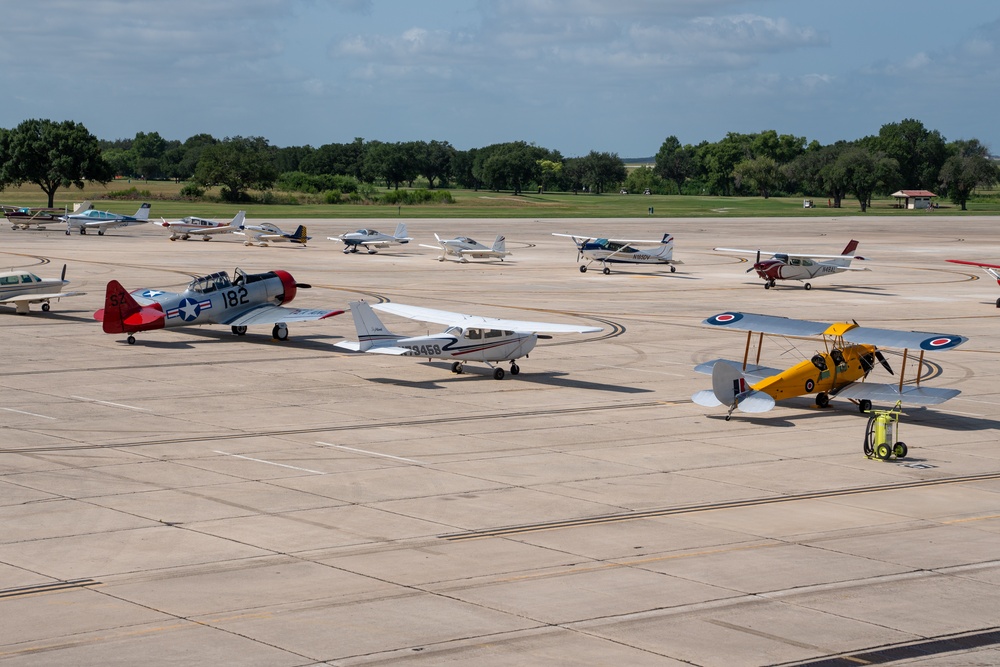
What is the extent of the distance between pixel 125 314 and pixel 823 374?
21394 millimetres

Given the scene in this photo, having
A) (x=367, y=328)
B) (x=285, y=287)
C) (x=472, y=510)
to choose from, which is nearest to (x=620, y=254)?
(x=285, y=287)

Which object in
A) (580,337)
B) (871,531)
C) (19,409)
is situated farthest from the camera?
(580,337)

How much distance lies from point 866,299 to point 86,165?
114570mm

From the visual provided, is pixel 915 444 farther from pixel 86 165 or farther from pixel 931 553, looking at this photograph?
pixel 86 165

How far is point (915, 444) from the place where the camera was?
2559 centimetres

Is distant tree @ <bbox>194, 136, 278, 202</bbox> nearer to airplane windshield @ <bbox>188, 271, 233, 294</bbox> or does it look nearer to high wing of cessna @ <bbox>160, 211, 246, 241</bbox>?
high wing of cessna @ <bbox>160, 211, 246, 241</bbox>

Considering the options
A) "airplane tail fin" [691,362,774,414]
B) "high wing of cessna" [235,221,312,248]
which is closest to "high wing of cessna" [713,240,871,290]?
"airplane tail fin" [691,362,774,414]

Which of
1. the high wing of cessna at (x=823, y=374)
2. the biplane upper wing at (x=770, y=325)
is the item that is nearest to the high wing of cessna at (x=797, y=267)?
the high wing of cessna at (x=823, y=374)

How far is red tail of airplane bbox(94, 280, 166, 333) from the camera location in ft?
122

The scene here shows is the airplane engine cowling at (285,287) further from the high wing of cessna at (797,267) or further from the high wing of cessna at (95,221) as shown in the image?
the high wing of cessna at (95,221)

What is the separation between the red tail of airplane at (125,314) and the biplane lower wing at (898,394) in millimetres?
21177

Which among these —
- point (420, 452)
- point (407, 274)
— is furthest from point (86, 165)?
point (420, 452)

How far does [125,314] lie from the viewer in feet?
123

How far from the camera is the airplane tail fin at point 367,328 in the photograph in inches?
1236
